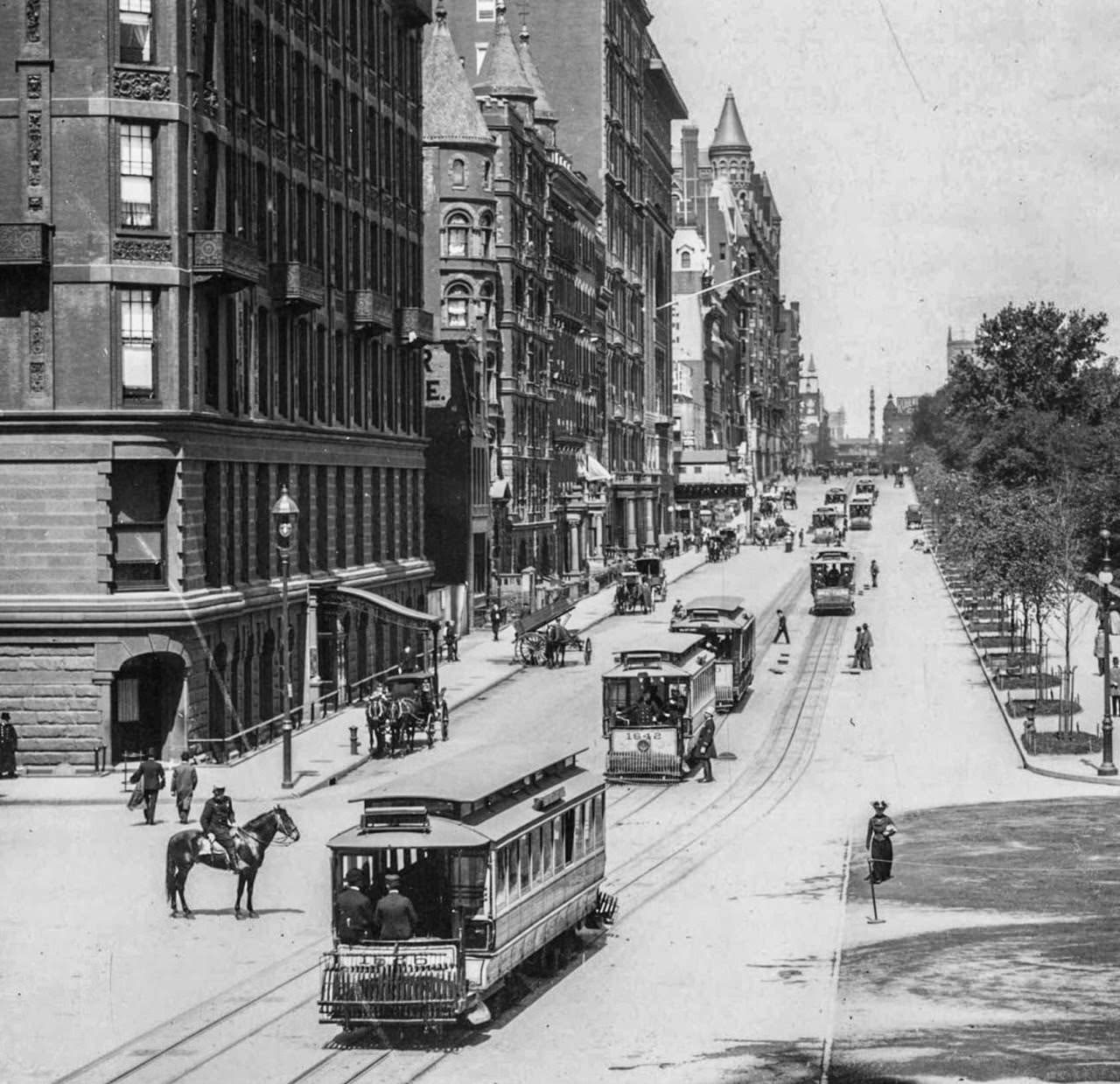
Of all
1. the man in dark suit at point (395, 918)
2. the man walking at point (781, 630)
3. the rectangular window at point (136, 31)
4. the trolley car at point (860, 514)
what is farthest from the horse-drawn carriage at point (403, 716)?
the trolley car at point (860, 514)

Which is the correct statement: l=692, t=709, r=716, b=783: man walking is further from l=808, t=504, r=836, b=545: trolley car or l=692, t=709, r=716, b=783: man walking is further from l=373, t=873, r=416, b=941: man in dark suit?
l=808, t=504, r=836, b=545: trolley car

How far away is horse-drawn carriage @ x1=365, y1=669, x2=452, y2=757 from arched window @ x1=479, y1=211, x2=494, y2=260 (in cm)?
4175

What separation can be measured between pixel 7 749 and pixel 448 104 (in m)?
54.0

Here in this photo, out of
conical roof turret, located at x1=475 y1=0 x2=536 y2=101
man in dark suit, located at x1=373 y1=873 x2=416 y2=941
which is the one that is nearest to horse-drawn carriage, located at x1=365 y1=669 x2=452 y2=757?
man in dark suit, located at x1=373 y1=873 x2=416 y2=941

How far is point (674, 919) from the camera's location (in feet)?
101

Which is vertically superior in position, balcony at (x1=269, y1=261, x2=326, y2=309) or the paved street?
balcony at (x1=269, y1=261, x2=326, y2=309)

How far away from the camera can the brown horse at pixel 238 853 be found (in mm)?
29562

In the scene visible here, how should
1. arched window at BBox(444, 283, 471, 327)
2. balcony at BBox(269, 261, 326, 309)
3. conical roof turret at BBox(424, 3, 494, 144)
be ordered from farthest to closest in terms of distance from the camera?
arched window at BBox(444, 283, 471, 327) → conical roof turret at BBox(424, 3, 494, 144) → balcony at BBox(269, 261, 326, 309)

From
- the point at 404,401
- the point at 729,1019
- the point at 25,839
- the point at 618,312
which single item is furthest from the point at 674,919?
the point at 618,312

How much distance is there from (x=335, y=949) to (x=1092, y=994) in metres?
8.91

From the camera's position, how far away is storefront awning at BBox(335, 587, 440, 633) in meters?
59.2

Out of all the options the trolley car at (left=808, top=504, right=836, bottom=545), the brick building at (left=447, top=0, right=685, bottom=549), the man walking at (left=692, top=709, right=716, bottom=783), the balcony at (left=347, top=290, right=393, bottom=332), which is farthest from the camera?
the brick building at (left=447, top=0, right=685, bottom=549)

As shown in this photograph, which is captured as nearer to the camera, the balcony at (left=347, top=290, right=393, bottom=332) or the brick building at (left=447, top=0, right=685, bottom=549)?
the balcony at (left=347, top=290, right=393, bottom=332)

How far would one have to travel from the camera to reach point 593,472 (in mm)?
122438
